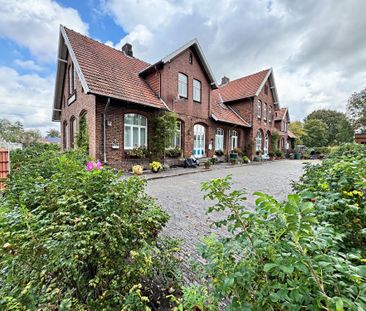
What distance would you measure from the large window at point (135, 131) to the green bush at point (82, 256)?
8780 mm

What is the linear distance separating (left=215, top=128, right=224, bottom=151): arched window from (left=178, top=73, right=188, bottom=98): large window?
14.8 feet

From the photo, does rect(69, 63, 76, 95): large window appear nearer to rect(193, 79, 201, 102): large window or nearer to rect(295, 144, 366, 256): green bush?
rect(193, 79, 201, 102): large window

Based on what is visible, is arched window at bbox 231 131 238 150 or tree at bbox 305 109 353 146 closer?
arched window at bbox 231 131 238 150

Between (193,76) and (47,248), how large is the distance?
14.0 meters

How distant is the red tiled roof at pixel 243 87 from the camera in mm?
18433

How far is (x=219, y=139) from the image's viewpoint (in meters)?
16.2

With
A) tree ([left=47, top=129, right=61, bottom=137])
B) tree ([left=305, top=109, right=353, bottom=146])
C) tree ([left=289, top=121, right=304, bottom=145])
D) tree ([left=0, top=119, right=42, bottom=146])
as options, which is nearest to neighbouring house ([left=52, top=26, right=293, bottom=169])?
tree ([left=289, top=121, right=304, bottom=145])

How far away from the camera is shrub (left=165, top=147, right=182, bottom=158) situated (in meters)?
11.8

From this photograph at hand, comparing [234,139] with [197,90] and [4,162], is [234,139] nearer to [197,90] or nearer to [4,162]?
[197,90]

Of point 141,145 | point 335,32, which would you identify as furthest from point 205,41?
point 141,145

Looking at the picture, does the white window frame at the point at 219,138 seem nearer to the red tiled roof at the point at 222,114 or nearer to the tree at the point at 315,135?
the red tiled roof at the point at 222,114

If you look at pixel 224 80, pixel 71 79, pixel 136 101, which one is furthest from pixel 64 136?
pixel 224 80

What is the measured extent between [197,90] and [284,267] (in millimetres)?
14393

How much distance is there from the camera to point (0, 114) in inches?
1337
